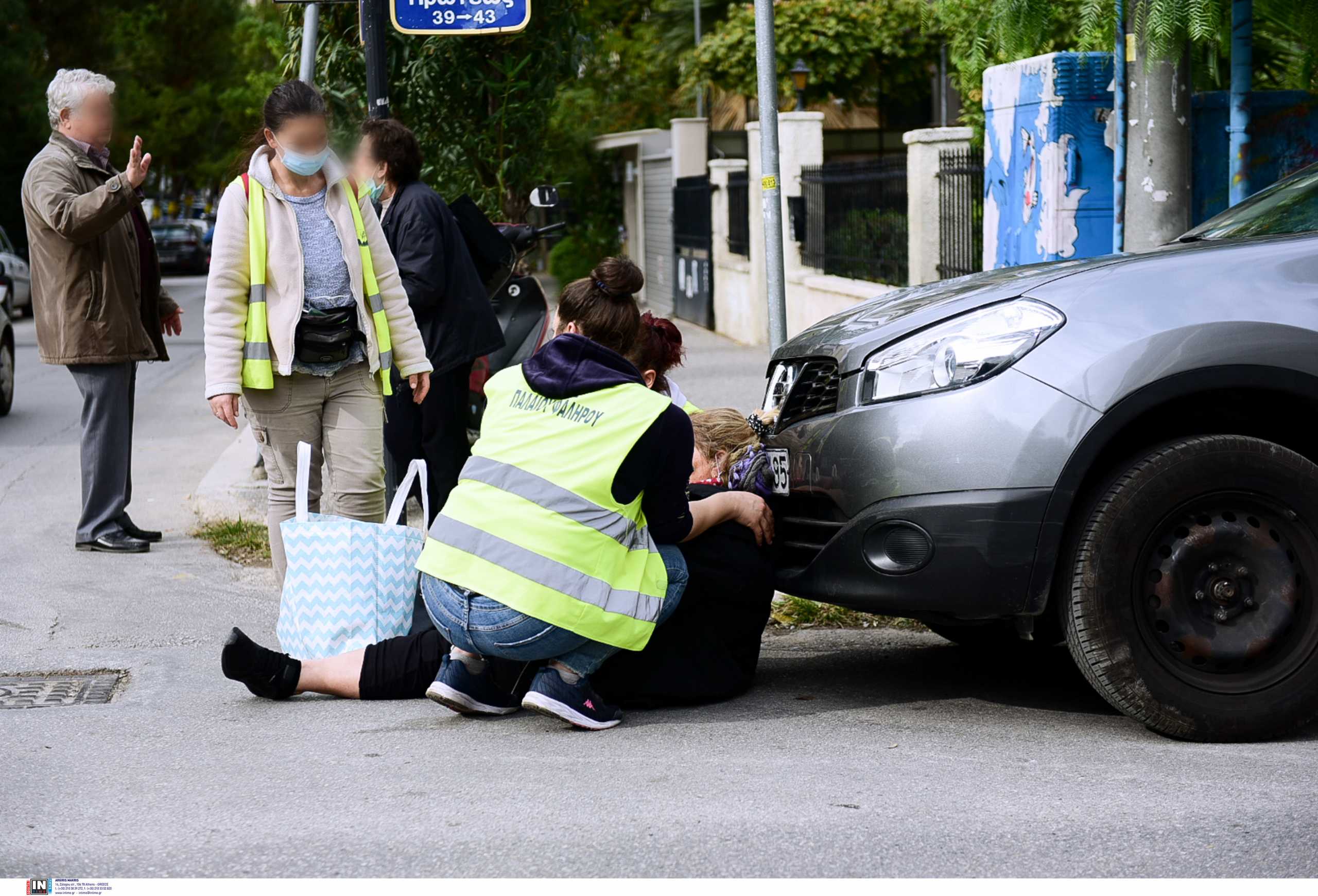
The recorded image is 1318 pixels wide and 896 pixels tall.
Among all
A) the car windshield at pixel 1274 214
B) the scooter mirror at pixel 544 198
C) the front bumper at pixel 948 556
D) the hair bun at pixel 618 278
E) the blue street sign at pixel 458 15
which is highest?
the blue street sign at pixel 458 15

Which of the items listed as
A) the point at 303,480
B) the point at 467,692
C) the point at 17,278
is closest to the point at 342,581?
the point at 303,480

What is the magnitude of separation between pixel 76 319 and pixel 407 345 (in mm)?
2054

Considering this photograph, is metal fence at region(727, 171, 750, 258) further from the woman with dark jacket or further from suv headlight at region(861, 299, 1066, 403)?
suv headlight at region(861, 299, 1066, 403)

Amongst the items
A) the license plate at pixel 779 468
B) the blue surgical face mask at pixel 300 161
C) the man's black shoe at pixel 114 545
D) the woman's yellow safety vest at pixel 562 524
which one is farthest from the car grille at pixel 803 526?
the man's black shoe at pixel 114 545

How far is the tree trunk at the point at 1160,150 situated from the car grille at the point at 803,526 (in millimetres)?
3106

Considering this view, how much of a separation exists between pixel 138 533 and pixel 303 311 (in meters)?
2.32

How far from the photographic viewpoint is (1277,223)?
4.55 metres

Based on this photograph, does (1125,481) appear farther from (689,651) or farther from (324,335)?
(324,335)

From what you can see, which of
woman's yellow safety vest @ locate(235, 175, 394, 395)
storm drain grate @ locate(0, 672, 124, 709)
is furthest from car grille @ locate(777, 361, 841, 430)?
storm drain grate @ locate(0, 672, 124, 709)

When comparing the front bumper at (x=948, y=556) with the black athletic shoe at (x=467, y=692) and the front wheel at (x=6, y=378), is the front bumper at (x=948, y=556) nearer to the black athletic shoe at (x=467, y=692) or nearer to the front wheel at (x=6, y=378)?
the black athletic shoe at (x=467, y=692)

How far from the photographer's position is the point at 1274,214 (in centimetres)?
465

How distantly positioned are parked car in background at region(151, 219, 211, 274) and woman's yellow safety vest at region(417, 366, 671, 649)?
41977mm

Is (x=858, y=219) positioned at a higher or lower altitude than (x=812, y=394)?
higher

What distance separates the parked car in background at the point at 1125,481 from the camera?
13.0 ft
